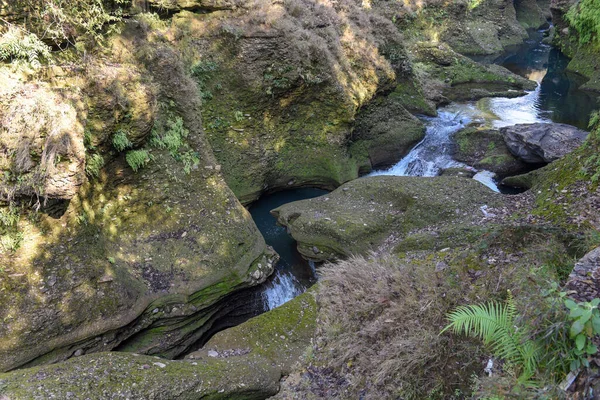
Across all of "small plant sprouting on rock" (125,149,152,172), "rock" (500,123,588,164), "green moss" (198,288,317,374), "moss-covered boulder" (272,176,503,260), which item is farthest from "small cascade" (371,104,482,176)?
"small plant sprouting on rock" (125,149,152,172)

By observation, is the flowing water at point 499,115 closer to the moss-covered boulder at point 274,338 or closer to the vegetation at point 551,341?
the moss-covered boulder at point 274,338

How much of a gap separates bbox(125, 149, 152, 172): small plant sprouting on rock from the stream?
464 centimetres

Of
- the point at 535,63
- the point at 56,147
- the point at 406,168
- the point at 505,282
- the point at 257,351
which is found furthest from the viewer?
the point at 535,63

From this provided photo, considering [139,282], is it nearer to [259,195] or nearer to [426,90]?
[259,195]

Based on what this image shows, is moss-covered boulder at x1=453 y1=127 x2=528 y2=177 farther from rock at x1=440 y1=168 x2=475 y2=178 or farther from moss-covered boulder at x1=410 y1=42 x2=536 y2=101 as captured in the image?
moss-covered boulder at x1=410 y1=42 x2=536 y2=101

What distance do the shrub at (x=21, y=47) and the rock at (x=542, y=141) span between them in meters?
16.4

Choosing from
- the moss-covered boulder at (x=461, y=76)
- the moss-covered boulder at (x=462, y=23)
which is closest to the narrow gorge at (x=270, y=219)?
the moss-covered boulder at (x=461, y=76)

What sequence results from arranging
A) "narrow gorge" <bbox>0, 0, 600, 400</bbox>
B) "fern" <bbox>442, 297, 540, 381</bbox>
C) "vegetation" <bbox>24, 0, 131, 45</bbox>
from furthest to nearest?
"vegetation" <bbox>24, 0, 131, 45</bbox> < "narrow gorge" <bbox>0, 0, 600, 400</bbox> < "fern" <bbox>442, 297, 540, 381</bbox>

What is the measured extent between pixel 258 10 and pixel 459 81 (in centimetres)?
1543

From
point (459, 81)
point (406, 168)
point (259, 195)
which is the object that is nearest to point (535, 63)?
point (459, 81)

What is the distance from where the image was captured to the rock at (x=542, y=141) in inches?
627

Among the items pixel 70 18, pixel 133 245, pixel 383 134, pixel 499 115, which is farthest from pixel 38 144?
pixel 499 115

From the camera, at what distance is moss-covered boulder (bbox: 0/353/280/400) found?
6102 mm

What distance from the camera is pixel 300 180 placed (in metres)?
16.9
